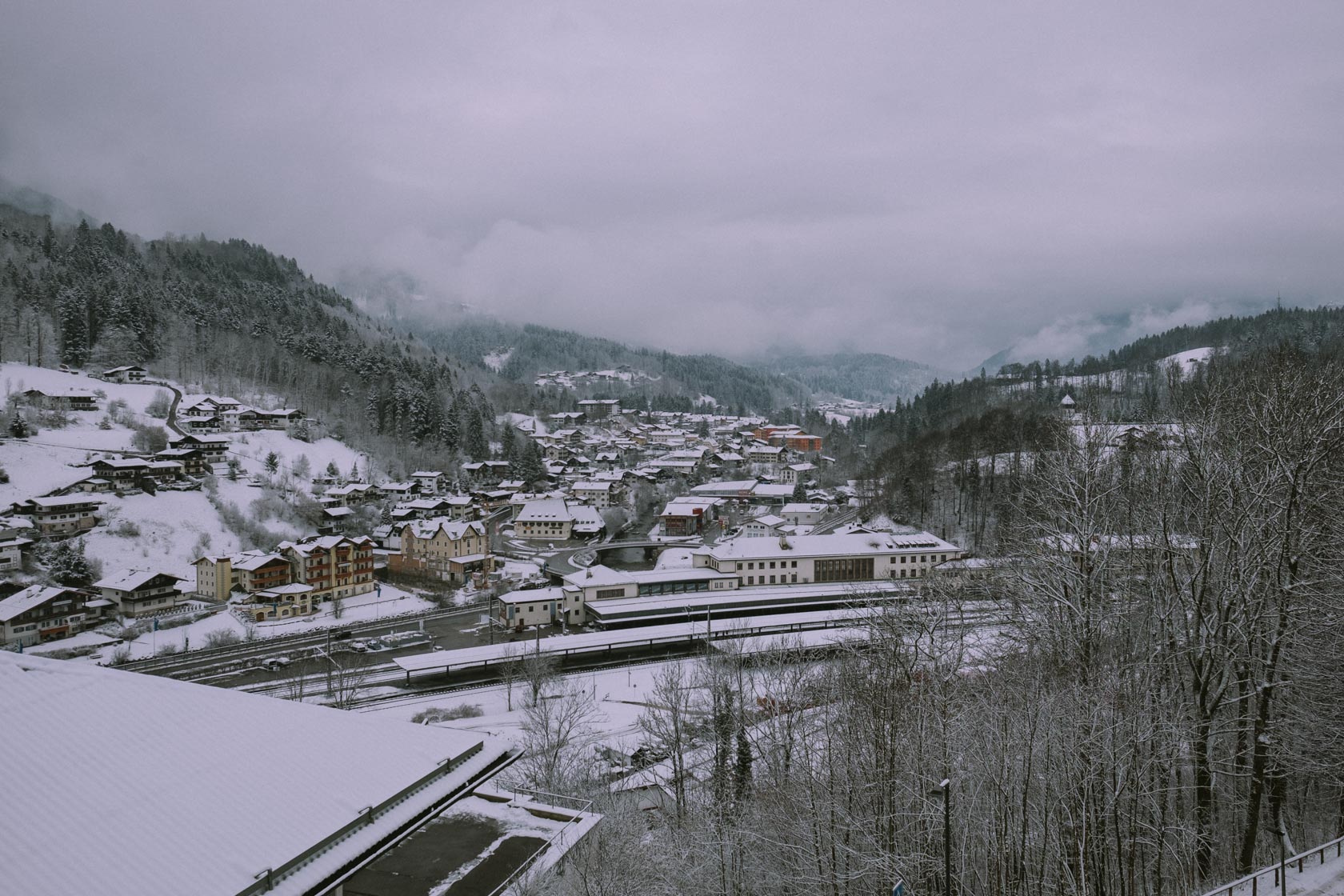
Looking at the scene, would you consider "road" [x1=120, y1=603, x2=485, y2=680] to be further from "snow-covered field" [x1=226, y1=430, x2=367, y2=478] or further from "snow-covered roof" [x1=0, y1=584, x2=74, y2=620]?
"snow-covered field" [x1=226, y1=430, x2=367, y2=478]

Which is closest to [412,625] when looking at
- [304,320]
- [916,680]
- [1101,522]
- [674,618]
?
[674,618]

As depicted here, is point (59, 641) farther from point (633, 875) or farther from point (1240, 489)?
point (1240, 489)

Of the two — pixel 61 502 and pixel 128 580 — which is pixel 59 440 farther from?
pixel 128 580

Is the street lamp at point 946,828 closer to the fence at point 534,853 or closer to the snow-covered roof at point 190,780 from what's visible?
the fence at point 534,853

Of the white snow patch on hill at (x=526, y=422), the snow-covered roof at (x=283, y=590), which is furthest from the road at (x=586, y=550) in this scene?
the white snow patch on hill at (x=526, y=422)

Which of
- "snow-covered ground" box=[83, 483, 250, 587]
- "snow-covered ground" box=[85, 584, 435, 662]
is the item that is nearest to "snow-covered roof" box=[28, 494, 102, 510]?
"snow-covered ground" box=[83, 483, 250, 587]

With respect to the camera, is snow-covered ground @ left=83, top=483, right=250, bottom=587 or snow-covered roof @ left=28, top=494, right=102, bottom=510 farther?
snow-covered ground @ left=83, top=483, right=250, bottom=587
